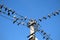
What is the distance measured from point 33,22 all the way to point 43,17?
116 centimetres

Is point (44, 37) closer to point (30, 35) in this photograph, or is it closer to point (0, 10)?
point (30, 35)

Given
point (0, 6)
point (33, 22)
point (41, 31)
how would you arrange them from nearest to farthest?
point (0, 6) → point (33, 22) → point (41, 31)

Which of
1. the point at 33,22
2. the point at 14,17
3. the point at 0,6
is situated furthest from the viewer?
the point at 33,22

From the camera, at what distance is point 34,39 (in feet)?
64.3

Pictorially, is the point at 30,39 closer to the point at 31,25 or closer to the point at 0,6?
the point at 31,25

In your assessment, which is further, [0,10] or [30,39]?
[30,39]

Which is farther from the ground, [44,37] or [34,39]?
[44,37]

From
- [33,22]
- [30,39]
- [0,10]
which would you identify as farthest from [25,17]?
[0,10]

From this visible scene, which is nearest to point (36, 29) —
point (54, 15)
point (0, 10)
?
point (54, 15)

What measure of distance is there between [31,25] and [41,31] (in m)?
2.35

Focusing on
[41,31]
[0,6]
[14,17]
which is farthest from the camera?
[41,31]

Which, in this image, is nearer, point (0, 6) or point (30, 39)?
point (0, 6)

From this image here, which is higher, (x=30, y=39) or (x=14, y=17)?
(x=14, y=17)

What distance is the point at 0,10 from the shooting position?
17.2 m
